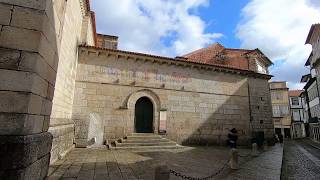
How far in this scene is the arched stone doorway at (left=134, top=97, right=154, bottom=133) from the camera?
41.8 feet

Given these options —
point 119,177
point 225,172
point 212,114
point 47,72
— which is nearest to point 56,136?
point 119,177

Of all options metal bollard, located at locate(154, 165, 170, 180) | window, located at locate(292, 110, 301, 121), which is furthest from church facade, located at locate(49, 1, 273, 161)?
window, located at locate(292, 110, 301, 121)

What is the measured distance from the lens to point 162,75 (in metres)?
13.5

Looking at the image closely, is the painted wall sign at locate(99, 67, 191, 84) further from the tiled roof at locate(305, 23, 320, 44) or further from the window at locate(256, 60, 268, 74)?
the tiled roof at locate(305, 23, 320, 44)

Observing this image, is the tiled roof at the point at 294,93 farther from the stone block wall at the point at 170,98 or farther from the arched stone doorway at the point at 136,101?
the arched stone doorway at the point at 136,101

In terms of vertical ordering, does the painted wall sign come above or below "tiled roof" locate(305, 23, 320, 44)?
below

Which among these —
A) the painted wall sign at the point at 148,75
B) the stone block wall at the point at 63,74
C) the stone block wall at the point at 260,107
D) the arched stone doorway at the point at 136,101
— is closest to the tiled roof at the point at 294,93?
the stone block wall at the point at 260,107

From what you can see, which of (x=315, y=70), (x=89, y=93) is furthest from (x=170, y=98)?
(x=315, y=70)

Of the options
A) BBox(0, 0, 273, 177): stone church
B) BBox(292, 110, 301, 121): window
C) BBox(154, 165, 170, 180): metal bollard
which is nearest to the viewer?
BBox(0, 0, 273, 177): stone church

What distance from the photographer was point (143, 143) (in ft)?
36.8

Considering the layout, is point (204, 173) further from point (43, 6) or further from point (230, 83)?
point (230, 83)

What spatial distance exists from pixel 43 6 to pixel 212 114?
1281cm

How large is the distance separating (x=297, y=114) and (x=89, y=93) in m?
41.1

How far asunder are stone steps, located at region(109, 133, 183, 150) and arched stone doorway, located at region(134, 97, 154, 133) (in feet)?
1.92
